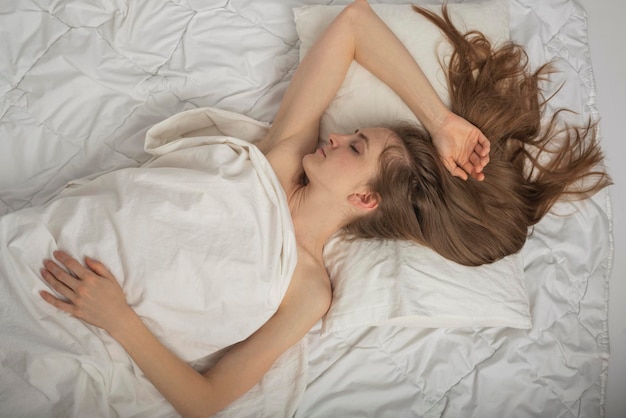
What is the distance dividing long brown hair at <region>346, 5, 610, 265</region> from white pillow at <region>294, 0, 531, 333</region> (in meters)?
0.04

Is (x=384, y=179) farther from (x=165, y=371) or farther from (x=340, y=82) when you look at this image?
(x=165, y=371)

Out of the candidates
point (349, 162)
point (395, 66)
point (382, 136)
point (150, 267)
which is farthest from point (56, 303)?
point (395, 66)

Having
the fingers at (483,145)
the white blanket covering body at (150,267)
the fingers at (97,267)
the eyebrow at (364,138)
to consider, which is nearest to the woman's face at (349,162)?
the eyebrow at (364,138)

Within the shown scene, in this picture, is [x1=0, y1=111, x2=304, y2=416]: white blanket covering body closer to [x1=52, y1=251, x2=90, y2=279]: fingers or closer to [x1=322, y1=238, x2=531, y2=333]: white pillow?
[x1=52, y1=251, x2=90, y2=279]: fingers

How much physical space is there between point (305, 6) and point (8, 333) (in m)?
1.18

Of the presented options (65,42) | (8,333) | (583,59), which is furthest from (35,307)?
(583,59)

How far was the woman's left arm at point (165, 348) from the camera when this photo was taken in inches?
48.0

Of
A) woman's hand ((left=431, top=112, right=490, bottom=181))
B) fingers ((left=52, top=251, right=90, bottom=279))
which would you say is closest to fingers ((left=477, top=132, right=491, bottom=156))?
woman's hand ((left=431, top=112, right=490, bottom=181))

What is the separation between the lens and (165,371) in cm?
126

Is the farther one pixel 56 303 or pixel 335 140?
pixel 335 140

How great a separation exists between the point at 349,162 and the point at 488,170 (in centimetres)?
37

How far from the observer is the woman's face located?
140cm

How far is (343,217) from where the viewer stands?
1493 mm

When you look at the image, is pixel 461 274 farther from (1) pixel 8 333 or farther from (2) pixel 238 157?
(1) pixel 8 333
